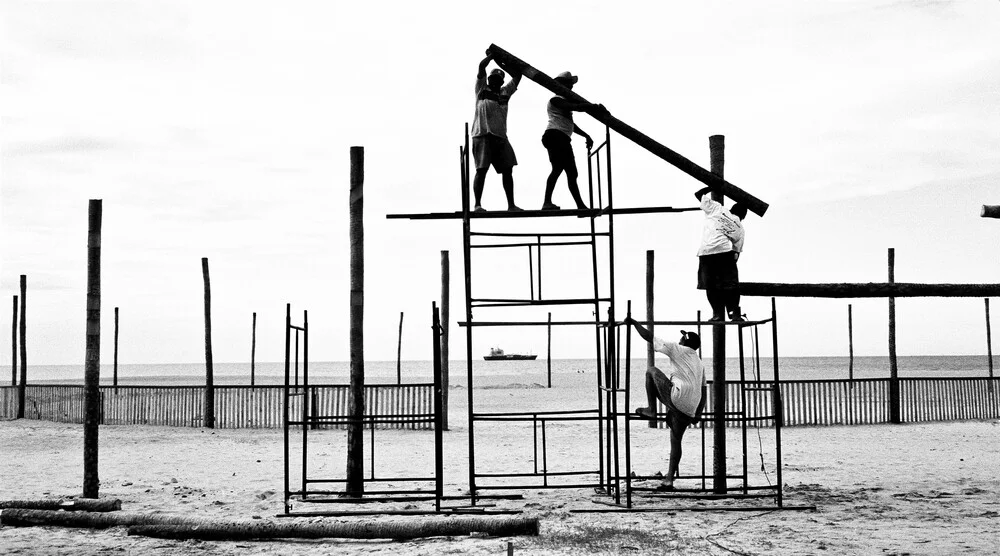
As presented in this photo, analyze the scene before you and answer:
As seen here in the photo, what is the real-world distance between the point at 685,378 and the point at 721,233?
5.29 feet

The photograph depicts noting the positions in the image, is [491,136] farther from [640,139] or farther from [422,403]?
[422,403]

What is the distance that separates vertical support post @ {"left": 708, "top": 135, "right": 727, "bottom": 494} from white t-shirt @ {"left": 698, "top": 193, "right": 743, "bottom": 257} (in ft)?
1.34

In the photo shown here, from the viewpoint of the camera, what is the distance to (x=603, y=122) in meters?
9.88

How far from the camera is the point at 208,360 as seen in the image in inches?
825

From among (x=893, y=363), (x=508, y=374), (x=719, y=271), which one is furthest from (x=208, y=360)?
(x=508, y=374)

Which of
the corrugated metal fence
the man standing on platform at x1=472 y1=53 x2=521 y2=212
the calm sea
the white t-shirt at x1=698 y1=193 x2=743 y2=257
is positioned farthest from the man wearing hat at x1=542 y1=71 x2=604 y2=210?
the calm sea

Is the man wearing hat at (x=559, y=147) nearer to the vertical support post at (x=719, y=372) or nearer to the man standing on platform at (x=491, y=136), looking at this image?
the man standing on platform at (x=491, y=136)

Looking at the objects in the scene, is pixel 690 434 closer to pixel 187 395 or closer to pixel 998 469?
pixel 998 469

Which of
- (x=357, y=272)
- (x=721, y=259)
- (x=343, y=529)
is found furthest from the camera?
(x=357, y=272)

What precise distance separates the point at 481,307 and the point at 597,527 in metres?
2.54

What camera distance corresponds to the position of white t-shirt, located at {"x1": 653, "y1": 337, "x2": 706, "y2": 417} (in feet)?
33.5

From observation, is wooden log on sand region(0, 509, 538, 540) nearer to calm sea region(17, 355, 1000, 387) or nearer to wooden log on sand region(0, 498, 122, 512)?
wooden log on sand region(0, 498, 122, 512)

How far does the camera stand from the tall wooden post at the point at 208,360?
20156mm

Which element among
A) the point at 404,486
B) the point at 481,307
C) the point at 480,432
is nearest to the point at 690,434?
the point at 480,432
